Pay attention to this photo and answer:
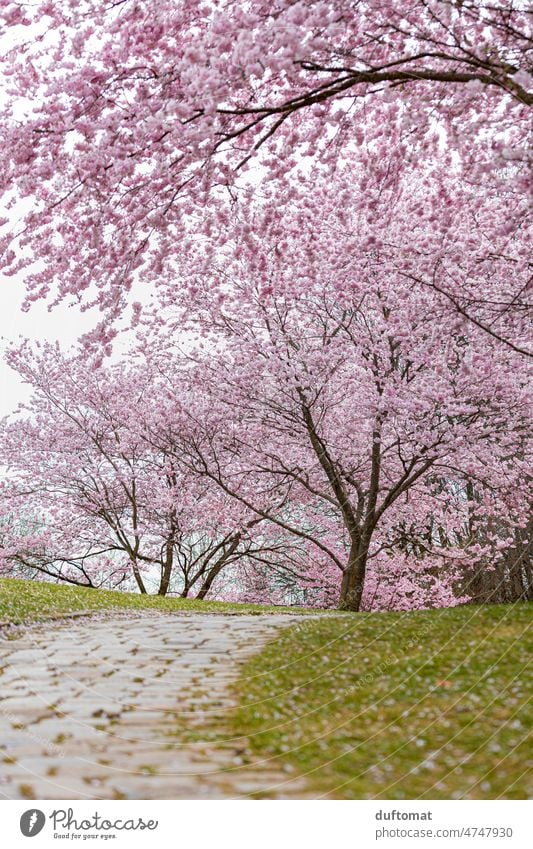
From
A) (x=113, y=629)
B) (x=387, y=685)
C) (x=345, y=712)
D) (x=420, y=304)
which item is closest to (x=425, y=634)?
(x=387, y=685)

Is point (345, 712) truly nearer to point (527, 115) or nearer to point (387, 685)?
point (387, 685)

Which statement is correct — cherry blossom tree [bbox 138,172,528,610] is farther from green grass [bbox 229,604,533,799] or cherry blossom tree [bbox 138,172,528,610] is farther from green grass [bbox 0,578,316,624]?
green grass [bbox 229,604,533,799]

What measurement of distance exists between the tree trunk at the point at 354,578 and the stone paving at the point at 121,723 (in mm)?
6475

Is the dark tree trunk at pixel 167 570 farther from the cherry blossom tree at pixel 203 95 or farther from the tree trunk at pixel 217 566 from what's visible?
the cherry blossom tree at pixel 203 95

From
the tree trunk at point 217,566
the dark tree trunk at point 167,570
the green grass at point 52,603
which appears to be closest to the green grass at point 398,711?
the green grass at point 52,603

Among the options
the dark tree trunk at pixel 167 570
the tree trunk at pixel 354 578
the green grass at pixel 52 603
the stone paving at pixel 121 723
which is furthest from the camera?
the dark tree trunk at pixel 167 570

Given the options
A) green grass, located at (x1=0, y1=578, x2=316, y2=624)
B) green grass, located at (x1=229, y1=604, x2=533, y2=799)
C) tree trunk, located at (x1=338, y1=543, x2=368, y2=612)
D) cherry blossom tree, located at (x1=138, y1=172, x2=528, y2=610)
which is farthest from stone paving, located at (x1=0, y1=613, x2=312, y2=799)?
tree trunk, located at (x1=338, y1=543, x2=368, y2=612)

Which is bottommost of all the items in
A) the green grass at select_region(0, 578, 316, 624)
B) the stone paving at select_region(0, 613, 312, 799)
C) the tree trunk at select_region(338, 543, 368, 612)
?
the stone paving at select_region(0, 613, 312, 799)

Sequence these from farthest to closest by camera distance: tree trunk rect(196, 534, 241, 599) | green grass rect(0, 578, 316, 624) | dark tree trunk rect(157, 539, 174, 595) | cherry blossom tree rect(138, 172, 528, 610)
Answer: dark tree trunk rect(157, 539, 174, 595)
tree trunk rect(196, 534, 241, 599)
cherry blossom tree rect(138, 172, 528, 610)
green grass rect(0, 578, 316, 624)

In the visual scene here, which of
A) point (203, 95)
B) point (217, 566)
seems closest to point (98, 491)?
point (217, 566)

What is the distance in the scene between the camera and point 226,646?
5.87 metres

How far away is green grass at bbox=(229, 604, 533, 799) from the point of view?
298 cm

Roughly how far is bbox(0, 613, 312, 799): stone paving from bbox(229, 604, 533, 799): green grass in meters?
0.19

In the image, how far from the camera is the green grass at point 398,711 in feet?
9.77
